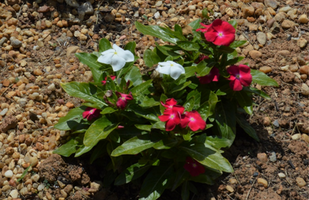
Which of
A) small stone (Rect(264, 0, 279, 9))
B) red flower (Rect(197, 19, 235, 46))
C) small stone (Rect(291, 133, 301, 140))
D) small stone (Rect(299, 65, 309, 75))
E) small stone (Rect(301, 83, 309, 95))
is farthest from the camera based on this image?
small stone (Rect(264, 0, 279, 9))

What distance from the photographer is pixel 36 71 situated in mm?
3990

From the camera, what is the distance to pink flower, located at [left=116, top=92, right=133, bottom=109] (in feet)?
9.73

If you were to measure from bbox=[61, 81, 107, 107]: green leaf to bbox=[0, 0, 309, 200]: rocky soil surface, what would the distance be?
59 centimetres

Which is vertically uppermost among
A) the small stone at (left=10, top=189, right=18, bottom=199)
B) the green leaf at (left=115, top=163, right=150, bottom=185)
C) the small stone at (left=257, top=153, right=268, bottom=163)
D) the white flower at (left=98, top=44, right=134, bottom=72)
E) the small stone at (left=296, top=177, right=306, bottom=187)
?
the white flower at (left=98, top=44, right=134, bottom=72)

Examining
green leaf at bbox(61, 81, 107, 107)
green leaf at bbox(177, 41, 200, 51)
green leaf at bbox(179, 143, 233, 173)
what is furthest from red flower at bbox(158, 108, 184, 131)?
green leaf at bbox(177, 41, 200, 51)

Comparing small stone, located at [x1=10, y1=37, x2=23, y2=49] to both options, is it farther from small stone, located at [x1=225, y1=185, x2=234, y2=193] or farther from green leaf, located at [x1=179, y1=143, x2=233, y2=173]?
small stone, located at [x1=225, y1=185, x2=234, y2=193]

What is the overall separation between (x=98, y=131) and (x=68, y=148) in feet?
1.68

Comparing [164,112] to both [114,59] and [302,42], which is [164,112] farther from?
[302,42]

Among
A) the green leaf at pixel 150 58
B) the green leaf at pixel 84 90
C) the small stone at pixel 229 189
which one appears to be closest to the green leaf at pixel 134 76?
the green leaf at pixel 150 58

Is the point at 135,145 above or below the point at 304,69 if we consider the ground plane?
above

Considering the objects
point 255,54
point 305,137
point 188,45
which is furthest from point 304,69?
point 188,45

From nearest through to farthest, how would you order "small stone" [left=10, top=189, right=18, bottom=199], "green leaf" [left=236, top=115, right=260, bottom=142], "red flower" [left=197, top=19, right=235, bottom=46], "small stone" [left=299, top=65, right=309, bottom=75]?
1. "red flower" [left=197, top=19, right=235, bottom=46]
2. "small stone" [left=10, top=189, right=18, bottom=199]
3. "green leaf" [left=236, top=115, right=260, bottom=142]
4. "small stone" [left=299, top=65, right=309, bottom=75]

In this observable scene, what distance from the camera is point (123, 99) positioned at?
298 centimetres

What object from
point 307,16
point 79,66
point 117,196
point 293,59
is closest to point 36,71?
point 79,66
